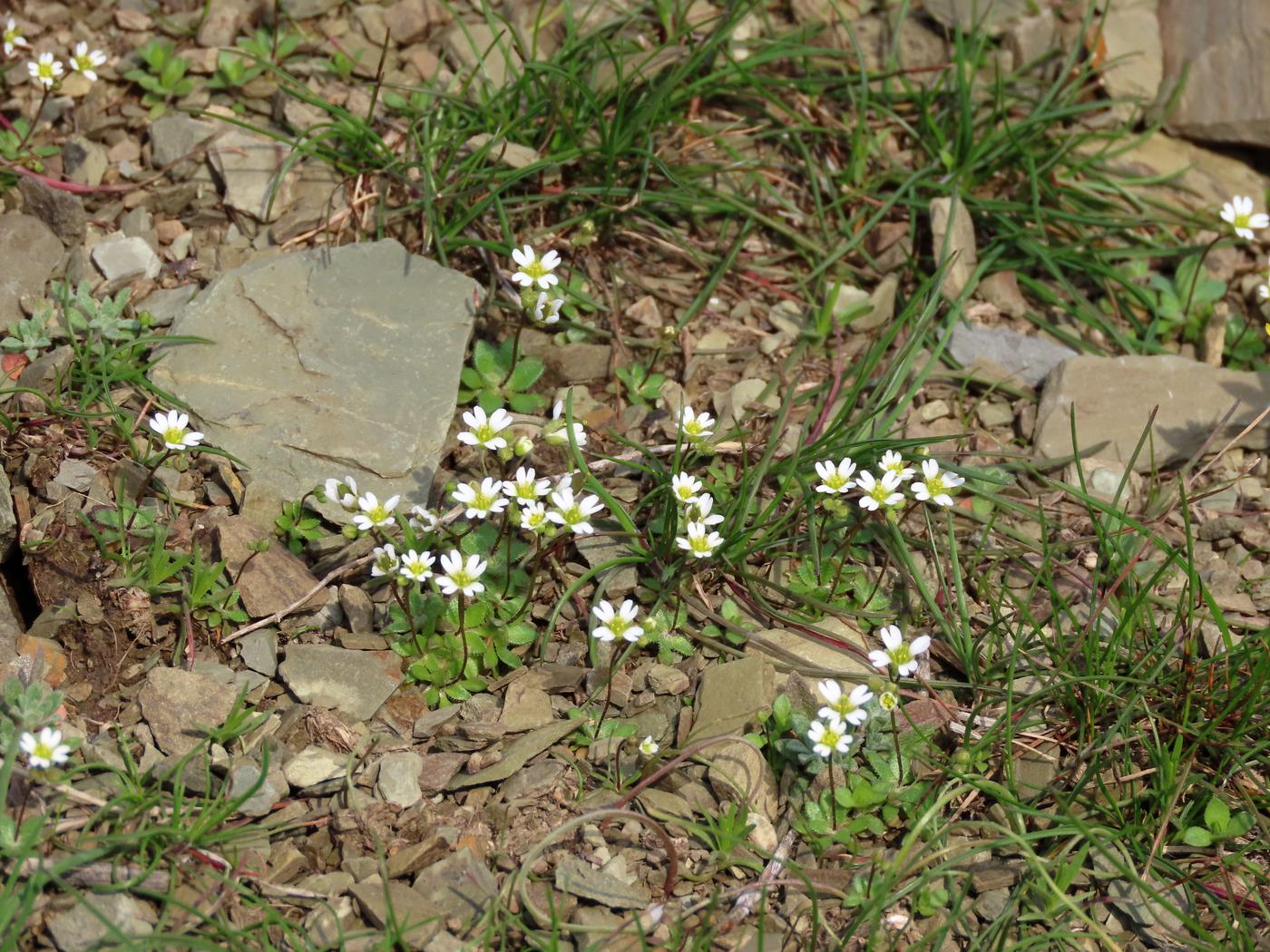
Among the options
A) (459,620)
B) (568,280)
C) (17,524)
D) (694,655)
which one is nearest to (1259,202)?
(568,280)

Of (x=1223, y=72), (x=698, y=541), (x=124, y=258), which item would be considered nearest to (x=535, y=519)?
(x=698, y=541)

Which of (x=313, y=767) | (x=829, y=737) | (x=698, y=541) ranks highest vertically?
(x=698, y=541)

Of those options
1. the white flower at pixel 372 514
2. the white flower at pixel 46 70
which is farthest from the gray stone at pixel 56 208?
the white flower at pixel 372 514

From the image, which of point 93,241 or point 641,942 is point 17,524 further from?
point 641,942

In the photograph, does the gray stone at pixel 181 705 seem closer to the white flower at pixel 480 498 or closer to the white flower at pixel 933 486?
the white flower at pixel 480 498

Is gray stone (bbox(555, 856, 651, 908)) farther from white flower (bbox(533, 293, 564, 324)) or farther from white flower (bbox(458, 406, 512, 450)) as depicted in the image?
white flower (bbox(533, 293, 564, 324))

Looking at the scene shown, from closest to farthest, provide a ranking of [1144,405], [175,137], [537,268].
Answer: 1. [537,268]
2. [1144,405]
3. [175,137]

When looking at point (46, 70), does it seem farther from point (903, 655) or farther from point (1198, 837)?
point (1198, 837)
